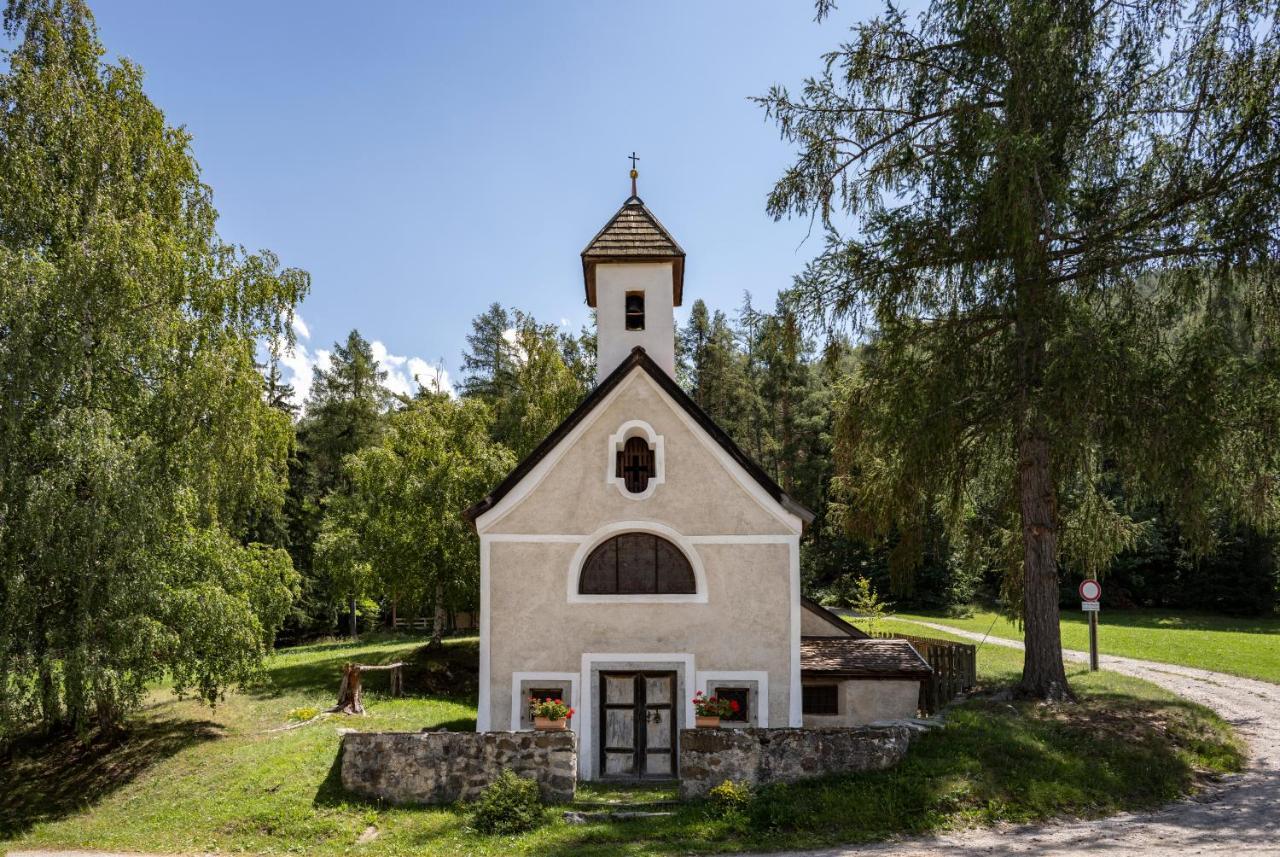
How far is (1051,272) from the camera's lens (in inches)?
516

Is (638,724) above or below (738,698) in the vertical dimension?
below

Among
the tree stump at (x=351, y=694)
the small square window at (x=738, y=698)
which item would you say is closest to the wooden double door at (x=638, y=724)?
the small square window at (x=738, y=698)

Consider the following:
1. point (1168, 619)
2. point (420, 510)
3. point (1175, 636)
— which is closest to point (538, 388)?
point (420, 510)

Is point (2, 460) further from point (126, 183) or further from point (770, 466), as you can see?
point (770, 466)

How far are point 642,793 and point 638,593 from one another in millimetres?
2990

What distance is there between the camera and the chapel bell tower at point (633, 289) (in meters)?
15.2

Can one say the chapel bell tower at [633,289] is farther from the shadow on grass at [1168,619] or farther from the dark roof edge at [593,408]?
the shadow on grass at [1168,619]

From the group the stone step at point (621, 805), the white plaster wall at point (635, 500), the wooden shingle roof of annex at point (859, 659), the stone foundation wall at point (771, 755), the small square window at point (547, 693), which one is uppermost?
the white plaster wall at point (635, 500)

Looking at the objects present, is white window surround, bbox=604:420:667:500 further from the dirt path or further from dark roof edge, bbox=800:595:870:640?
the dirt path

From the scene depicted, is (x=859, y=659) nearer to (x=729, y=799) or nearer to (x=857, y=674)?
(x=857, y=674)

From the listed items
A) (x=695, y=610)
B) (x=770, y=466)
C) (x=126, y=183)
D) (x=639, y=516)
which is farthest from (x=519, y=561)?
(x=770, y=466)

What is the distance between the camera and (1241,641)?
2850cm

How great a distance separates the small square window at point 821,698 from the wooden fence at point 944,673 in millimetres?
1723

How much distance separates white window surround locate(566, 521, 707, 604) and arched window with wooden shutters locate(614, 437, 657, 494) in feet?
2.09
